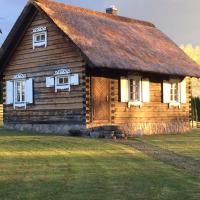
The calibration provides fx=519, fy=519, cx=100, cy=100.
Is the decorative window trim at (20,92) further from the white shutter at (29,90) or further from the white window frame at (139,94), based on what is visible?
the white window frame at (139,94)

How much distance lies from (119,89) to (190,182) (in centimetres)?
1288

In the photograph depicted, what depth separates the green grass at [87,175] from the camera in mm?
9891

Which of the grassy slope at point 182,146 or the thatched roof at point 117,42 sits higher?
the thatched roof at point 117,42

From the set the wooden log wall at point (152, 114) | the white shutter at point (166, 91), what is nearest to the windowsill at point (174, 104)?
the wooden log wall at point (152, 114)

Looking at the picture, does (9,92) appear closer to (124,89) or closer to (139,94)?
(124,89)

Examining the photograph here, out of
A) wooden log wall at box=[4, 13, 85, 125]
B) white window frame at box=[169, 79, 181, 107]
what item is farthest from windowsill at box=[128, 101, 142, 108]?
wooden log wall at box=[4, 13, 85, 125]

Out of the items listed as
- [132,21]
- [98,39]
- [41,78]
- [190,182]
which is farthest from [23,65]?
[190,182]

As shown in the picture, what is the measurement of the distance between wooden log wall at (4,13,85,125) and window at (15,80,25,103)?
0.51 m

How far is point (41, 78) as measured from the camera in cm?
2508

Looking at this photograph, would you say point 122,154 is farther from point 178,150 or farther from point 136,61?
point 136,61

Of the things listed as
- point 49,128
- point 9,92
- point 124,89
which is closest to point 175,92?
point 124,89

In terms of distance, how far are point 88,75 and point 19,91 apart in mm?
5364

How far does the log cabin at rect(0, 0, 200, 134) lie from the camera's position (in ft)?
74.9

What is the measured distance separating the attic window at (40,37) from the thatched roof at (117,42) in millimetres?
1153
